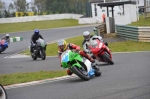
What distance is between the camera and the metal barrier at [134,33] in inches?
957

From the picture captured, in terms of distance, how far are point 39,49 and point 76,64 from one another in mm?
11187

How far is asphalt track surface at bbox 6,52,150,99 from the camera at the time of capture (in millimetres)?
8656

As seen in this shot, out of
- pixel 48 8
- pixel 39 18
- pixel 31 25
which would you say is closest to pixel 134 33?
pixel 31 25

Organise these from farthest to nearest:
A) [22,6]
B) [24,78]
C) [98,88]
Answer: [22,6], [24,78], [98,88]

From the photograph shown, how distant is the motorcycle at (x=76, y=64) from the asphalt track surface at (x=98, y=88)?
0.24m

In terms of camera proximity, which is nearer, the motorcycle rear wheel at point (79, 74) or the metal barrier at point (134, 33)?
the motorcycle rear wheel at point (79, 74)

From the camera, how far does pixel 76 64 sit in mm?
11180

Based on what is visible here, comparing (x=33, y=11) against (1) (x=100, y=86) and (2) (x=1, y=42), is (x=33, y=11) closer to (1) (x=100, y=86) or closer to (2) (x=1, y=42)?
(2) (x=1, y=42)

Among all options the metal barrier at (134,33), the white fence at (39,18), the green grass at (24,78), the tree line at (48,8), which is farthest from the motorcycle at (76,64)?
the tree line at (48,8)

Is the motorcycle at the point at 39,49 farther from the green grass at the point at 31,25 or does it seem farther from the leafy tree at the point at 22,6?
the leafy tree at the point at 22,6

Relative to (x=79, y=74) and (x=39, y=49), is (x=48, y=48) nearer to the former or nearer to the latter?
(x=39, y=49)

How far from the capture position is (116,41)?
26.9 meters

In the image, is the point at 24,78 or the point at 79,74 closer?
the point at 79,74

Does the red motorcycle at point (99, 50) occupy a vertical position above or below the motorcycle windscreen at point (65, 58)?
below
